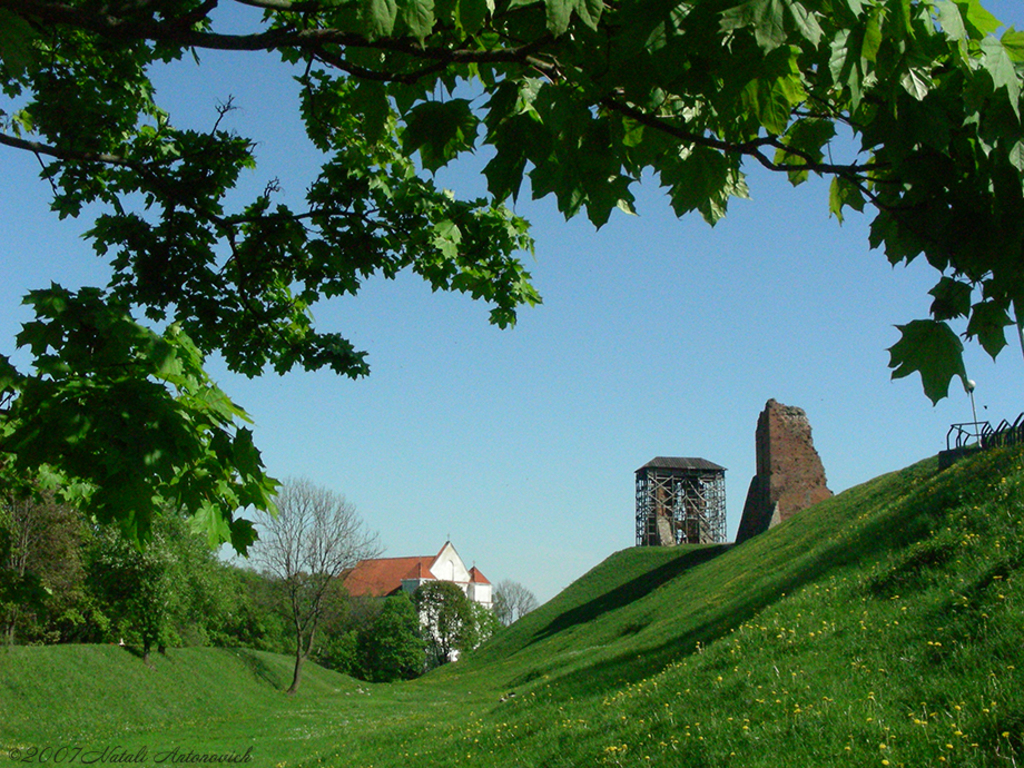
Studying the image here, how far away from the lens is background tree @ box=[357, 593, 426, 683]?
6406cm

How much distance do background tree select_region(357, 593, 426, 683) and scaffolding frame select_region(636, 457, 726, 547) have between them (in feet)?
72.6

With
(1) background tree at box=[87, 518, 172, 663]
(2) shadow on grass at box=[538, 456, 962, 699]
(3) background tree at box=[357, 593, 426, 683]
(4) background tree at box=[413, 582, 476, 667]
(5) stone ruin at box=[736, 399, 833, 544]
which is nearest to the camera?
(2) shadow on grass at box=[538, 456, 962, 699]

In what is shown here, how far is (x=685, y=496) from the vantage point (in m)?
66.3

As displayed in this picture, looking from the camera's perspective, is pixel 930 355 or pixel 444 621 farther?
pixel 444 621

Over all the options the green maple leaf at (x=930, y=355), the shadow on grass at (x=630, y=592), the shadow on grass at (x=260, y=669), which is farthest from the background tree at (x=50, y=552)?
the green maple leaf at (x=930, y=355)

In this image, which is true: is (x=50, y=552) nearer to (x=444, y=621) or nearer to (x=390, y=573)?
(x=444, y=621)

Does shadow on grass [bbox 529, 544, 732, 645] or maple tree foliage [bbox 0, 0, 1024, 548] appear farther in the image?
shadow on grass [bbox 529, 544, 732, 645]

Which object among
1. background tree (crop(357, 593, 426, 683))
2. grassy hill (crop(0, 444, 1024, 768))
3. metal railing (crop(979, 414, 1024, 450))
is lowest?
background tree (crop(357, 593, 426, 683))

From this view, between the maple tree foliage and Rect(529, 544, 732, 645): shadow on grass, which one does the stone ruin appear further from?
the maple tree foliage

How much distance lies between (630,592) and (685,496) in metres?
25.7

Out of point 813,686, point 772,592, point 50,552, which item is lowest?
point 813,686

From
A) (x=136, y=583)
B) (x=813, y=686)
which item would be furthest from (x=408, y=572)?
(x=813, y=686)

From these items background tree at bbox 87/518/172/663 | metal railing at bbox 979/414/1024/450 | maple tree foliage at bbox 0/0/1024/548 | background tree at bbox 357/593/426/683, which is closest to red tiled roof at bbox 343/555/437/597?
background tree at bbox 357/593/426/683

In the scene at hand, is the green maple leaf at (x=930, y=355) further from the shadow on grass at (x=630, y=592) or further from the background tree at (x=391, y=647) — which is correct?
the background tree at (x=391, y=647)
